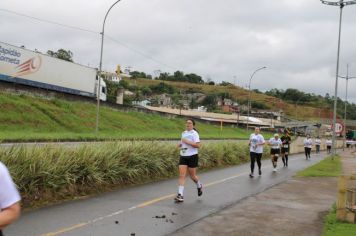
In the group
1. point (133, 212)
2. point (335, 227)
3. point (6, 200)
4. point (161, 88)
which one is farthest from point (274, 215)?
point (161, 88)

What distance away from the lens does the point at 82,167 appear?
38.0 feet

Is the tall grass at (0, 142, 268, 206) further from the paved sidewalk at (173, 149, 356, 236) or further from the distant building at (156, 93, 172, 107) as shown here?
the distant building at (156, 93, 172, 107)

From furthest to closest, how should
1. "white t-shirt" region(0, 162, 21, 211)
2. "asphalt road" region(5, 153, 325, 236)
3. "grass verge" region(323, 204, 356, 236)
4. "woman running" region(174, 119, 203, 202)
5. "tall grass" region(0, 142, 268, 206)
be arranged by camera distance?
"woman running" region(174, 119, 203, 202)
"tall grass" region(0, 142, 268, 206)
"grass verge" region(323, 204, 356, 236)
"asphalt road" region(5, 153, 325, 236)
"white t-shirt" region(0, 162, 21, 211)

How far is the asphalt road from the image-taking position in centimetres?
798

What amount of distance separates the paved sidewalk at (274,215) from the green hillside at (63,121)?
1615 cm

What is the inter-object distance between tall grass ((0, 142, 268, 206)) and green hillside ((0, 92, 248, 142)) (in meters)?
12.3

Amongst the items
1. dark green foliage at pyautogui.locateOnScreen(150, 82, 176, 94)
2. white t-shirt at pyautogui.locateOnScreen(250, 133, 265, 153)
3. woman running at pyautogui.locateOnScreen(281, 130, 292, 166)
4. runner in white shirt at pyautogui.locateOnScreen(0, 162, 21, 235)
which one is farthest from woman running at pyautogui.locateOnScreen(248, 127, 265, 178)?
dark green foliage at pyautogui.locateOnScreen(150, 82, 176, 94)

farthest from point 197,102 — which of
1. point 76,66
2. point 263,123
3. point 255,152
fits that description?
point 255,152

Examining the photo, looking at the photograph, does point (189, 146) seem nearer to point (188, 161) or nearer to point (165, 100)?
point (188, 161)

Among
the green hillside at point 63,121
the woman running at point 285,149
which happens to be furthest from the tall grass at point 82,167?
the green hillside at point 63,121

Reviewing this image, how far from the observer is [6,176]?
10.7 ft

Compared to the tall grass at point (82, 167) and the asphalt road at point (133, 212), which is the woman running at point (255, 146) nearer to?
the tall grass at point (82, 167)

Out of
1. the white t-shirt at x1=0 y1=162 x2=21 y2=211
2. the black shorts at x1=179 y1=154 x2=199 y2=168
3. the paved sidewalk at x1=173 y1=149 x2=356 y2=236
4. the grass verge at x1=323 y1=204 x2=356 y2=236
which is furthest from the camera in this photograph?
the black shorts at x1=179 y1=154 x2=199 y2=168

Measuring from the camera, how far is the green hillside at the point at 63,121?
33.7m
